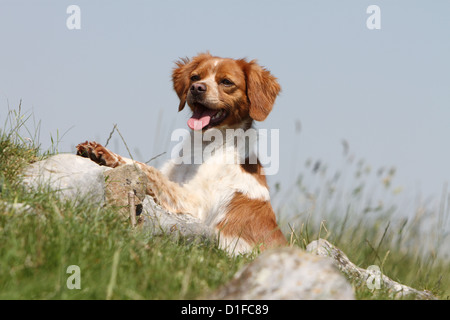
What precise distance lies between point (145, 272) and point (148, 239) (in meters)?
1.02

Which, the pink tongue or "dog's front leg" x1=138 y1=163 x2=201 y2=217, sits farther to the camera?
the pink tongue

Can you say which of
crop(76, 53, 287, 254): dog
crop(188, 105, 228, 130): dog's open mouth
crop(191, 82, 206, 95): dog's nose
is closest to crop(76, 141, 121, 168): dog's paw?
crop(76, 53, 287, 254): dog

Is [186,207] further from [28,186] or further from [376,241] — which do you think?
[376,241]

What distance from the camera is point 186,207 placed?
19.5 feet

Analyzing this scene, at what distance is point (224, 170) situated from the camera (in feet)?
19.9

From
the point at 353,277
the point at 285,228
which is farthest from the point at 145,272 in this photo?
the point at 285,228

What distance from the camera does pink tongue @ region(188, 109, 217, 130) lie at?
6.09 m

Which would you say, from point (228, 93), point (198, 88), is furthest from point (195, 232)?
point (228, 93)

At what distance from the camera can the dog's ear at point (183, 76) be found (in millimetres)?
6570

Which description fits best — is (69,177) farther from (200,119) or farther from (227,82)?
(227,82)

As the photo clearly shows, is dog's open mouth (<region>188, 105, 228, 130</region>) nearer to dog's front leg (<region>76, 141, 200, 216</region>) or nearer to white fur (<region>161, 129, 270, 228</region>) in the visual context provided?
white fur (<region>161, 129, 270, 228</region>)

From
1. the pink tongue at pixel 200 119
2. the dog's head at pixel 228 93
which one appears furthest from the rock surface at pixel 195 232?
the dog's head at pixel 228 93

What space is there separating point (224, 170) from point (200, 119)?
23.2 inches

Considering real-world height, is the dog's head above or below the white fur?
above
